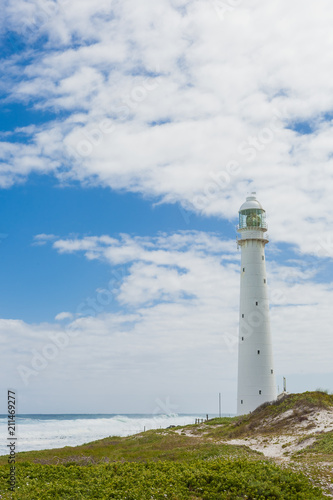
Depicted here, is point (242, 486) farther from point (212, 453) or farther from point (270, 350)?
point (270, 350)

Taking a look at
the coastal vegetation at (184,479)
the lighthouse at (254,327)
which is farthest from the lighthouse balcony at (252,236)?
the coastal vegetation at (184,479)

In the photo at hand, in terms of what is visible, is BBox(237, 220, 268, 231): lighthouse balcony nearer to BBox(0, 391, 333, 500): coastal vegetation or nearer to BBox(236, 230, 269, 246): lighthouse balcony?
BBox(236, 230, 269, 246): lighthouse balcony

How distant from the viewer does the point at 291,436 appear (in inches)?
1033

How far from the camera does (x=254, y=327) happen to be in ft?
121

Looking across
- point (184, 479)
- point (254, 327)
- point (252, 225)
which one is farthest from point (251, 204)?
point (184, 479)

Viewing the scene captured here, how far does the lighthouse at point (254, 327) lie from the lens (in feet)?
118

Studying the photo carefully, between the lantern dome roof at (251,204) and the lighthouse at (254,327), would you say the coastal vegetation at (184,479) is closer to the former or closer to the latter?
the lighthouse at (254,327)

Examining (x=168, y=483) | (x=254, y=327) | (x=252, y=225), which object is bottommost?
(x=168, y=483)

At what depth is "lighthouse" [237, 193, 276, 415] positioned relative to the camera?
3600cm

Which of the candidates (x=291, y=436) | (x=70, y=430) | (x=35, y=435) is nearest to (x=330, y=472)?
(x=291, y=436)

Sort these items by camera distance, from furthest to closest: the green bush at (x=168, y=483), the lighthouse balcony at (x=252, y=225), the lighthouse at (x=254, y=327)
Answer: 1. the lighthouse balcony at (x=252, y=225)
2. the lighthouse at (x=254, y=327)
3. the green bush at (x=168, y=483)

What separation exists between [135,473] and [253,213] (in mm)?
29983

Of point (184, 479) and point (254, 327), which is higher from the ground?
point (254, 327)

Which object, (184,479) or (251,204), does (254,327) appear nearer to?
(251,204)
